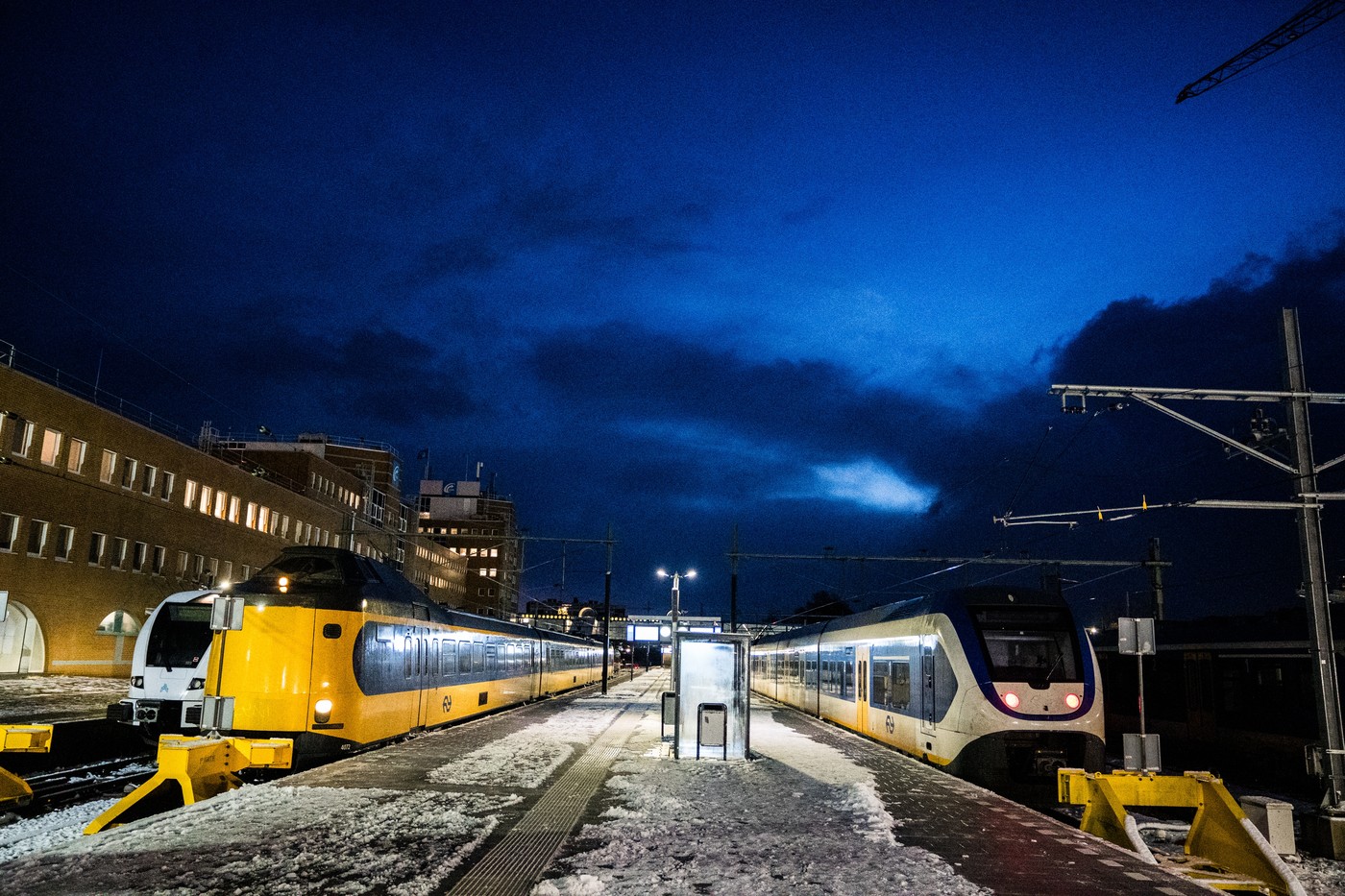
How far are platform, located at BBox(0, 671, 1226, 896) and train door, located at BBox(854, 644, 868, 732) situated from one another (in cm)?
736

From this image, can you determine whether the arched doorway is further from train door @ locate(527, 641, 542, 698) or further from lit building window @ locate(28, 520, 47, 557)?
train door @ locate(527, 641, 542, 698)

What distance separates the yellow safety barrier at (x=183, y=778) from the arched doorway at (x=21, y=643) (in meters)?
25.4

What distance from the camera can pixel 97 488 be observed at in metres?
33.8

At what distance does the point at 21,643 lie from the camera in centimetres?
3094

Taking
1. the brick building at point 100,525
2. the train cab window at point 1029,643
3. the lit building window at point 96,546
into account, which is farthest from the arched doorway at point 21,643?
the train cab window at point 1029,643

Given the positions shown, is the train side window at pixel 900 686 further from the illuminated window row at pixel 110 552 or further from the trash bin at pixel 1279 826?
the illuminated window row at pixel 110 552

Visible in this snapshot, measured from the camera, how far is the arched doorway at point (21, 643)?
30.8m

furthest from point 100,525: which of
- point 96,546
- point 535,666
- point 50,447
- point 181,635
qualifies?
point 181,635

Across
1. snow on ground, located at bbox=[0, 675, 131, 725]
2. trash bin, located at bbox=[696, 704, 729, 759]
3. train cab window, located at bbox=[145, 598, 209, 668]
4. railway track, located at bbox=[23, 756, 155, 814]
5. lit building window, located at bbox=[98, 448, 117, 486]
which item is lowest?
railway track, located at bbox=[23, 756, 155, 814]

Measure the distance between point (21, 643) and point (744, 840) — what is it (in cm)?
3176

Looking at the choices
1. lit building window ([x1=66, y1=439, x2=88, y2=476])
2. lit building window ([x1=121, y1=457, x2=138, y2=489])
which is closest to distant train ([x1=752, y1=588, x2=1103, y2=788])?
lit building window ([x1=66, y1=439, x2=88, y2=476])

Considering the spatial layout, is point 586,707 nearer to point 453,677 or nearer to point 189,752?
point 453,677

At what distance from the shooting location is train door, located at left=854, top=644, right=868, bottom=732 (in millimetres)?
20797

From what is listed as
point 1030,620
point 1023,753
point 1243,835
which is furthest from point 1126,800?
point 1030,620
